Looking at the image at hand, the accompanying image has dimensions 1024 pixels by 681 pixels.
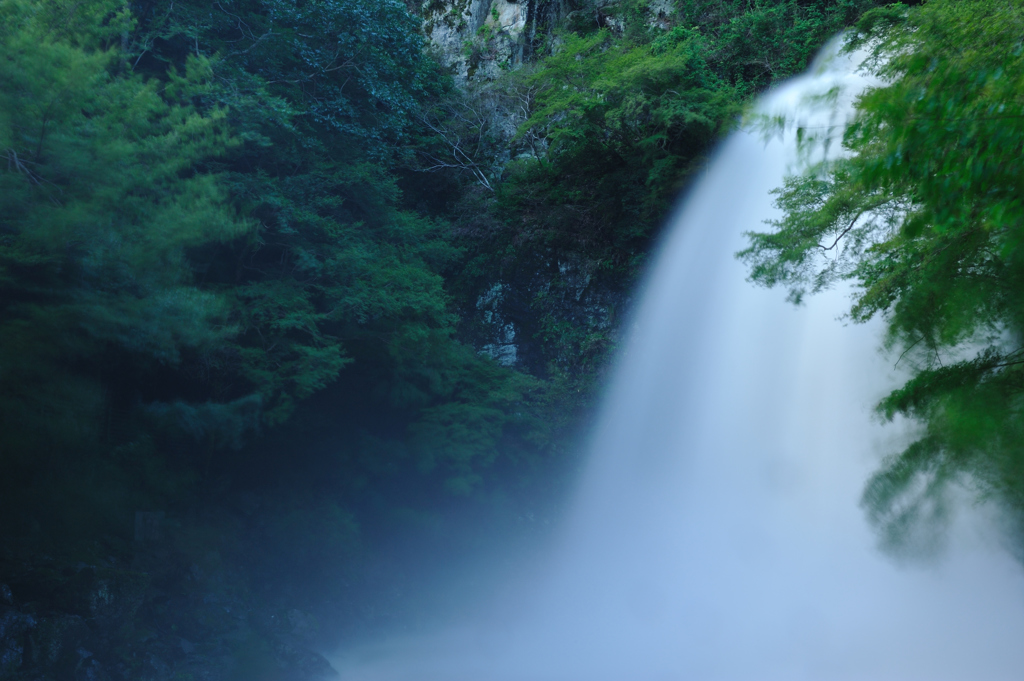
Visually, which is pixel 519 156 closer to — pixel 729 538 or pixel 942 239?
pixel 729 538

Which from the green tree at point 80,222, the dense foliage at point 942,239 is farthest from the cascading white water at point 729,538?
the green tree at point 80,222

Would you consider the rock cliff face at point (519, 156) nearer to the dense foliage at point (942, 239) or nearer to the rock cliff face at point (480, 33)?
the rock cliff face at point (480, 33)

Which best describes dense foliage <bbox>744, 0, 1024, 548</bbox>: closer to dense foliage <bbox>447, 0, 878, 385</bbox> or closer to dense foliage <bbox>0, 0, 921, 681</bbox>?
dense foliage <bbox>0, 0, 921, 681</bbox>

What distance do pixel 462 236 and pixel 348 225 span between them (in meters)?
3.63

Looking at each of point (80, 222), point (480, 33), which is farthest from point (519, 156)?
point (80, 222)

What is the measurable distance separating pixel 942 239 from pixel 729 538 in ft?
21.9

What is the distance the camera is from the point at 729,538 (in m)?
11.2

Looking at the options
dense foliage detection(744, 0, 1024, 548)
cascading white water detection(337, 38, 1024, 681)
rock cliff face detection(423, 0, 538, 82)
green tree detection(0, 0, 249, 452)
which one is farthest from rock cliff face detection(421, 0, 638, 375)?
green tree detection(0, 0, 249, 452)

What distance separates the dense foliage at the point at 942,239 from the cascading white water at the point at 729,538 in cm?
200

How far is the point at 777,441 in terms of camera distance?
11.1 metres

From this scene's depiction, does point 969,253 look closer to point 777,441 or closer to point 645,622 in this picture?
point 777,441

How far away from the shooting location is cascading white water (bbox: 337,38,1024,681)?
8867 mm

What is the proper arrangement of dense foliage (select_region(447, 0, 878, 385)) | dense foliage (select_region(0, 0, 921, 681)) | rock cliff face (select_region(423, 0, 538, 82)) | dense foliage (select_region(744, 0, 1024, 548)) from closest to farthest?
dense foliage (select_region(744, 0, 1024, 548)), dense foliage (select_region(0, 0, 921, 681)), dense foliage (select_region(447, 0, 878, 385)), rock cliff face (select_region(423, 0, 538, 82))

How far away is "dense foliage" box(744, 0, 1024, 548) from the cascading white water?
2.00m
